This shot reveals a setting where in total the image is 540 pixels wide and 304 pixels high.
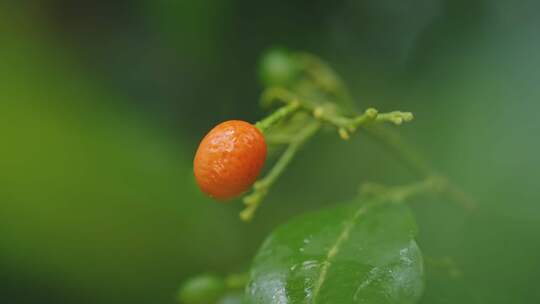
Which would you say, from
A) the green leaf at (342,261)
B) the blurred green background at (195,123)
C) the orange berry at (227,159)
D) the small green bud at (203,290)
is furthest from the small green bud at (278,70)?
the orange berry at (227,159)

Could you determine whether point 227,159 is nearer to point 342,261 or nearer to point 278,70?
point 342,261

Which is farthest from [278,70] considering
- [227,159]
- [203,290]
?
[227,159]

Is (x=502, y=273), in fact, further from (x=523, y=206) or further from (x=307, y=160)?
(x=307, y=160)

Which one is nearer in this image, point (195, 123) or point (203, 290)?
point (203, 290)

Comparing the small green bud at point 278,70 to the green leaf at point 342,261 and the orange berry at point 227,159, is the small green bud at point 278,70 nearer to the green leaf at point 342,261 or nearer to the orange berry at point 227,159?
the green leaf at point 342,261

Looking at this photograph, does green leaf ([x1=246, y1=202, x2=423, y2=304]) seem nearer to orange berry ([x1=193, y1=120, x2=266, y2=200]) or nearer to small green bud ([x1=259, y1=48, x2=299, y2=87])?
orange berry ([x1=193, y1=120, x2=266, y2=200])

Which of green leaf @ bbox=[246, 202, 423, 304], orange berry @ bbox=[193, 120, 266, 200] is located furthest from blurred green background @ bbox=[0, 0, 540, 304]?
orange berry @ bbox=[193, 120, 266, 200]
